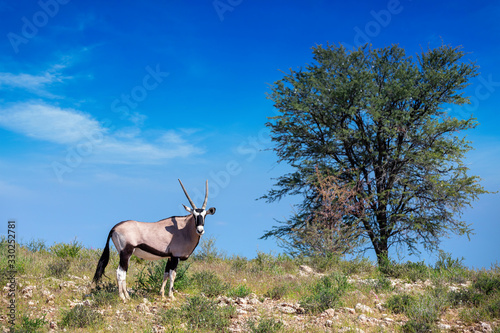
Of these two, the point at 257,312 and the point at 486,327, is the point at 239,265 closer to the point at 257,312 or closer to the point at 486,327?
the point at 257,312

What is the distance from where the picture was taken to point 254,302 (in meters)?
8.73

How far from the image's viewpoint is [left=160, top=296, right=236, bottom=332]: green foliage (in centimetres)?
716

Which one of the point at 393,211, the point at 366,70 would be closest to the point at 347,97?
the point at 366,70

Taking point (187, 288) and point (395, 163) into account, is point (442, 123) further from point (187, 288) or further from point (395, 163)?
point (187, 288)

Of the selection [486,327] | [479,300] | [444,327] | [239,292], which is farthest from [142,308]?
[479,300]

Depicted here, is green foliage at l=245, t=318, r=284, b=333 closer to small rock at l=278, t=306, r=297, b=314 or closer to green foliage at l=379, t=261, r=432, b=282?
small rock at l=278, t=306, r=297, b=314

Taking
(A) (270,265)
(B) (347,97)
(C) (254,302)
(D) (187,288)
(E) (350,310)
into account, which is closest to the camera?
(E) (350,310)

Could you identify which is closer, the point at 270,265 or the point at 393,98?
the point at 270,265

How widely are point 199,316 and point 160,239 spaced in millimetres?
2048

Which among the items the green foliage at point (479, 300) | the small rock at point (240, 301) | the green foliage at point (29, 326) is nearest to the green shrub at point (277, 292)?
the small rock at point (240, 301)

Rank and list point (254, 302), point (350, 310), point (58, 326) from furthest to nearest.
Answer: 1. point (254, 302)
2. point (350, 310)
3. point (58, 326)

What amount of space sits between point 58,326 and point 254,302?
380 cm

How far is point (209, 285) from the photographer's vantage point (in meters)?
9.50

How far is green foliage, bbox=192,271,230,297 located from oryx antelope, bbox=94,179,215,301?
0.91 meters
